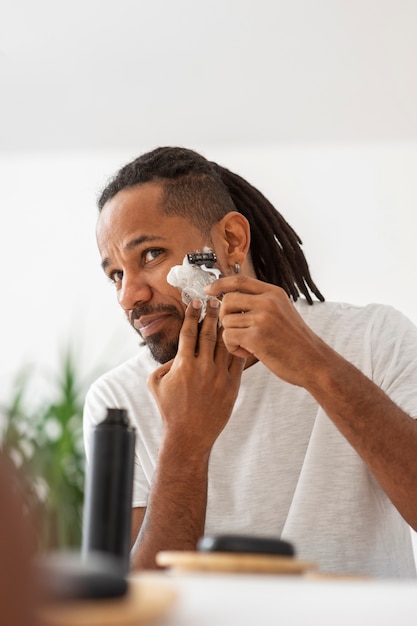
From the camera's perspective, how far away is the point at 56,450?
314 centimetres

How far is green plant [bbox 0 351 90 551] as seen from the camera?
296cm

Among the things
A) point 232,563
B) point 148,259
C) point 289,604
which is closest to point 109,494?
point 232,563

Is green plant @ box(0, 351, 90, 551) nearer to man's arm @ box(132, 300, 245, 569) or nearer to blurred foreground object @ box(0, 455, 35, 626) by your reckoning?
man's arm @ box(132, 300, 245, 569)

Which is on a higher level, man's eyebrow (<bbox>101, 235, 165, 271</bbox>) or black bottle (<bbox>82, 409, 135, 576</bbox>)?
man's eyebrow (<bbox>101, 235, 165, 271</bbox>)

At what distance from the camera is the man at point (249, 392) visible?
1.44 m

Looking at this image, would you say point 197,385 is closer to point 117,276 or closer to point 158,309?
point 158,309

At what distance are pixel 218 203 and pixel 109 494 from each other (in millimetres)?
1101

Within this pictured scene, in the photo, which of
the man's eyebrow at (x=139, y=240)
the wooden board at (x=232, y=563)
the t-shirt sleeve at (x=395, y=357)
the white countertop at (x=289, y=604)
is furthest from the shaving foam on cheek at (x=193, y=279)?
the white countertop at (x=289, y=604)

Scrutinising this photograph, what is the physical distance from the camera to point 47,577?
1.38 feet

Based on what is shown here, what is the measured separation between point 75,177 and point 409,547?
116 inches

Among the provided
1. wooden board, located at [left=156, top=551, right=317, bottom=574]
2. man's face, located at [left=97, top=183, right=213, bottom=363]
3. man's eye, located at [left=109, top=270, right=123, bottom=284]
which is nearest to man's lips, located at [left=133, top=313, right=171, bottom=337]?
man's face, located at [left=97, top=183, right=213, bottom=363]

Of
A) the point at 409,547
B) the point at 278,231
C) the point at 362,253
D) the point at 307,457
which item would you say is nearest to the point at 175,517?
the point at 307,457

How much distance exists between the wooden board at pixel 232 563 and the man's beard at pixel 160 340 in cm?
103

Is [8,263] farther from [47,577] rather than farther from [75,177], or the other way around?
[47,577]
